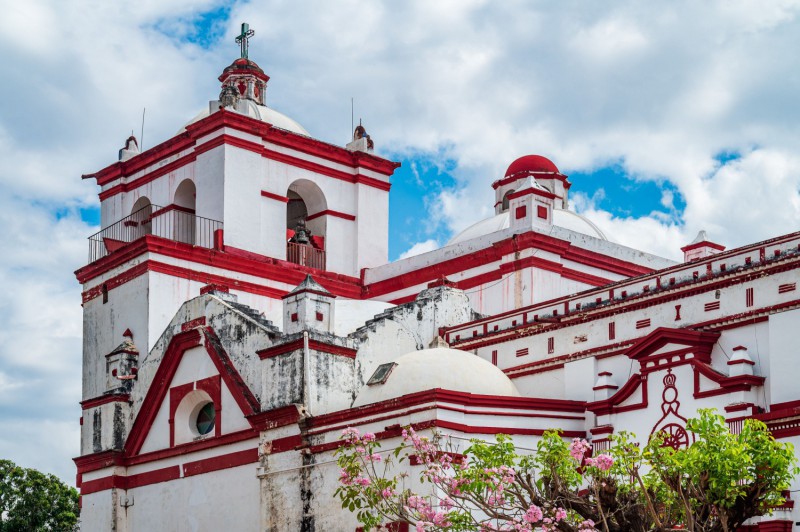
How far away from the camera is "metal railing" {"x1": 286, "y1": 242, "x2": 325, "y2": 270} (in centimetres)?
3194

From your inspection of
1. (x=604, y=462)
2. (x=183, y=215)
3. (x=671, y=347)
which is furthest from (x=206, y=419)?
(x=604, y=462)

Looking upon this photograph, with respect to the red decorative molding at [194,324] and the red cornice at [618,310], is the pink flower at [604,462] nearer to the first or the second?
the red cornice at [618,310]

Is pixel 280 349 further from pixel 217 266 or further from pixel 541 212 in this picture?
pixel 541 212

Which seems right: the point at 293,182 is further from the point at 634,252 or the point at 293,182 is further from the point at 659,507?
the point at 659,507

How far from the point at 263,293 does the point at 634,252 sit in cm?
810

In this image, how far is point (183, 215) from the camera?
3219 cm

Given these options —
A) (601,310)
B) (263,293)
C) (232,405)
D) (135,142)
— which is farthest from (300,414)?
(135,142)

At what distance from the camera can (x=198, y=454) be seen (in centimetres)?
2595

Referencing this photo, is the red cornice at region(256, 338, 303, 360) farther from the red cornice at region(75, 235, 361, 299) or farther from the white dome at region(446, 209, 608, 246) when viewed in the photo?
the white dome at region(446, 209, 608, 246)

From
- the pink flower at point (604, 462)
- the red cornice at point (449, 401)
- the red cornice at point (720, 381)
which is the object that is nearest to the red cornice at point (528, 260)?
the red cornice at point (449, 401)

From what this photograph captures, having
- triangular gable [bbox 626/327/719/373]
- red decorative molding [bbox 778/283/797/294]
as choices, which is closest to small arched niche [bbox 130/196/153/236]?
triangular gable [bbox 626/327/719/373]

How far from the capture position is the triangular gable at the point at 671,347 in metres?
20.6

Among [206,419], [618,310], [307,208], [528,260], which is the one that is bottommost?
[206,419]

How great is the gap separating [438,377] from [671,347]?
370cm
